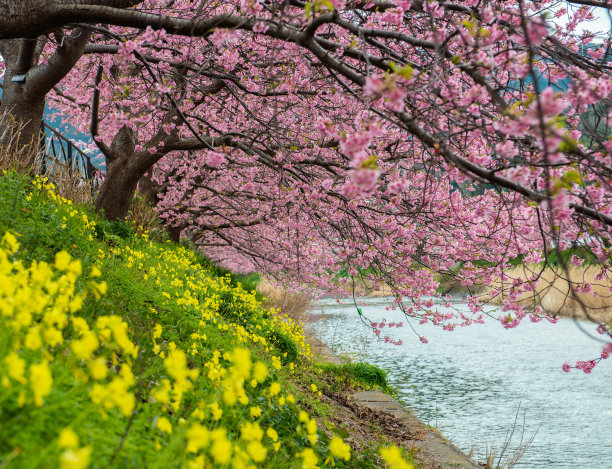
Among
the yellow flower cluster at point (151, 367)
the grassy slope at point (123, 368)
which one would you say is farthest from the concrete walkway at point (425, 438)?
the yellow flower cluster at point (151, 367)

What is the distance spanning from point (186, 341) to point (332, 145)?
3.42 meters

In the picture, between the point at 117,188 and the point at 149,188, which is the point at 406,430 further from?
the point at 149,188

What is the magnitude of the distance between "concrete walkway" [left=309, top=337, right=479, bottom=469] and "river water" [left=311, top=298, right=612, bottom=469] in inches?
19.9

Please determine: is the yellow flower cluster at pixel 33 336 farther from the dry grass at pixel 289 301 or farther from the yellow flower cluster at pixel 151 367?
the dry grass at pixel 289 301

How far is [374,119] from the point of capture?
114 inches

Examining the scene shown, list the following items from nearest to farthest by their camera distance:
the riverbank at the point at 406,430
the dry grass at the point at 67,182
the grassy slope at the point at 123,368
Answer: the grassy slope at the point at 123,368
the riverbank at the point at 406,430
the dry grass at the point at 67,182

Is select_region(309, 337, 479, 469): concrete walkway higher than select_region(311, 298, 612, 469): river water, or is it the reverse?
select_region(311, 298, 612, 469): river water

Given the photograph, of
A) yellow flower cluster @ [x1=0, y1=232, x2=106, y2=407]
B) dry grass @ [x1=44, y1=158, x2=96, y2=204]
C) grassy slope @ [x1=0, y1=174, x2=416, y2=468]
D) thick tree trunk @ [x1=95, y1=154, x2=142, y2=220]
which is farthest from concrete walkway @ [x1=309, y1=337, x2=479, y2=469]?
dry grass @ [x1=44, y1=158, x2=96, y2=204]

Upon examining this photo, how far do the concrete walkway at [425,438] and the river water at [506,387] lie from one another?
506mm

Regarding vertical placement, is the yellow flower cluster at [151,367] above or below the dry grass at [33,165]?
below

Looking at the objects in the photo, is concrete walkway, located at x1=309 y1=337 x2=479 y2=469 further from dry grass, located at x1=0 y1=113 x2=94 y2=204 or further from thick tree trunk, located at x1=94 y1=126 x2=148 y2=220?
dry grass, located at x1=0 y1=113 x2=94 y2=204

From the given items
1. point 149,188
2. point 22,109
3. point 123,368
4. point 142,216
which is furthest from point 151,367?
point 149,188

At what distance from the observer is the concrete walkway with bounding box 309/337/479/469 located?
5676 mm

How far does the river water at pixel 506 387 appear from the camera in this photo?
711 centimetres
